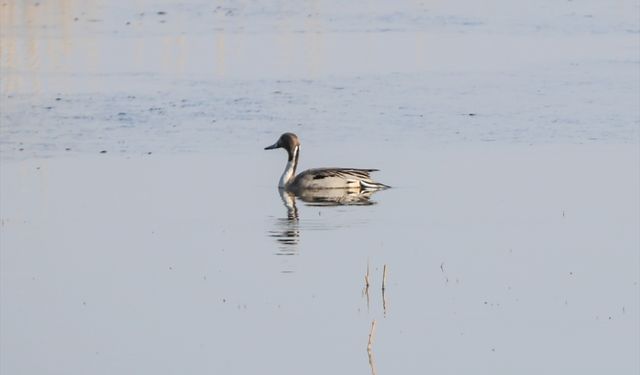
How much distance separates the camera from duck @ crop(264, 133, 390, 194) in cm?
1448

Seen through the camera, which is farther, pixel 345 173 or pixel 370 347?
pixel 345 173

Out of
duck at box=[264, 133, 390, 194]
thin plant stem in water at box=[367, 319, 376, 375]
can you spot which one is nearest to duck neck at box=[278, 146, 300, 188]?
duck at box=[264, 133, 390, 194]

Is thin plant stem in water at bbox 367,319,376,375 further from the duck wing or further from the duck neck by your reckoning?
the duck neck

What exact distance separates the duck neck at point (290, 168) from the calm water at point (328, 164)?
166mm

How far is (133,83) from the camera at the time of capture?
20.5m

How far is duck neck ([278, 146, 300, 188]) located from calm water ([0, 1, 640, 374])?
0.17 metres

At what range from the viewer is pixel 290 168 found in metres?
15.4

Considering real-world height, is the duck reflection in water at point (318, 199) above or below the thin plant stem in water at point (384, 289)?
above

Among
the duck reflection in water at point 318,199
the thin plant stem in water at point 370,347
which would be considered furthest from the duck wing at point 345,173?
the thin plant stem in water at point 370,347

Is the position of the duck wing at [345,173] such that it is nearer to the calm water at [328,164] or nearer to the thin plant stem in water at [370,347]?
the calm water at [328,164]

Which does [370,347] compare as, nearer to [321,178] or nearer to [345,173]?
[345,173]

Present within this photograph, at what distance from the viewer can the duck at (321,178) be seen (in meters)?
14.5

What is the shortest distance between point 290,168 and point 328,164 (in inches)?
28.7

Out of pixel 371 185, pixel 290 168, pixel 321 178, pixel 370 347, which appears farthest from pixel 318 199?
pixel 370 347
